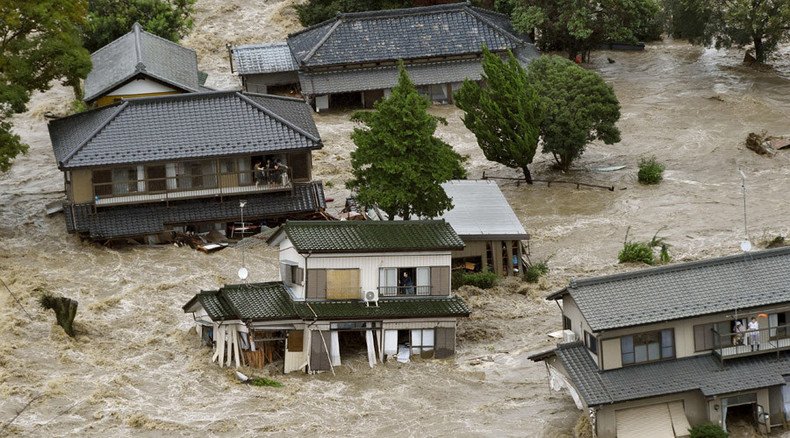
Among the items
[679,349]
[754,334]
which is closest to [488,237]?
[679,349]

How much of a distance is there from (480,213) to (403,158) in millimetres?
4964

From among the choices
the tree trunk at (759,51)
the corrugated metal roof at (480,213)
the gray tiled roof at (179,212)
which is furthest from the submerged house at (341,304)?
the tree trunk at (759,51)

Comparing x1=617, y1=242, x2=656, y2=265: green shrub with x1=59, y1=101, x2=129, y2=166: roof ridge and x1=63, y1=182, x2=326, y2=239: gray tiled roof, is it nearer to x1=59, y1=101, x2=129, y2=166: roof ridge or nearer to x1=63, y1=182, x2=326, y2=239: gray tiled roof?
x1=63, y1=182, x2=326, y2=239: gray tiled roof

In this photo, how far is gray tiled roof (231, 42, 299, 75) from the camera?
82375mm

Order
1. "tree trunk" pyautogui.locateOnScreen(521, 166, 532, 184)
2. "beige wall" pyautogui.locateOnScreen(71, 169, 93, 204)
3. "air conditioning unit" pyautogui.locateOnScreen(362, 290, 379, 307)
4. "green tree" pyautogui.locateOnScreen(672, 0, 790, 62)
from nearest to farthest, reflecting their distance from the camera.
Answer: "air conditioning unit" pyautogui.locateOnScreen(362, 290, 379, 307) → "beige wall" pyautogui.locateOnScreen(71, 169, 93, 204) → "tree trunk" pyautogui.locateOnScreen(521, 166, 532, 184) → "green tree" pyautogui.locateOnScreen(672, 0, 790, 62)

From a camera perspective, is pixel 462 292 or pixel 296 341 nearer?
pixel 296 341

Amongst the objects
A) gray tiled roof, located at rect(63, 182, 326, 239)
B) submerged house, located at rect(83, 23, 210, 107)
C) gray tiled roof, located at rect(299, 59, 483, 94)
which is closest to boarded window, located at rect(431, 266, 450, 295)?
gray tiled roof, located at rect(63, 182, 326, 239)

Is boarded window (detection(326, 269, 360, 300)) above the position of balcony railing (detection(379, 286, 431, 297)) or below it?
above

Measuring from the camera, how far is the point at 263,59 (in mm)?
83250

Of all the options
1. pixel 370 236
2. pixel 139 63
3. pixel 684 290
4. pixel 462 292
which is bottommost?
pixel 462 292

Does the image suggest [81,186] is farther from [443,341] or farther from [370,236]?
[443,341]

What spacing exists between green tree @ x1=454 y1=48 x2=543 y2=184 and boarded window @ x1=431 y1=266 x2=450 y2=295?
16940 mm

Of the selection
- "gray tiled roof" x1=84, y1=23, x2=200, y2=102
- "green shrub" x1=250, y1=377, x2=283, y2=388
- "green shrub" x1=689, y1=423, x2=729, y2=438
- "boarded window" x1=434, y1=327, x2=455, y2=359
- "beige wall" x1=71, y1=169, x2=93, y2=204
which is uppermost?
"gray tiled roof" x1=84, y1=23, x2=200, y2=102

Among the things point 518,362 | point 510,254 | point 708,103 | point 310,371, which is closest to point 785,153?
point 708,103
